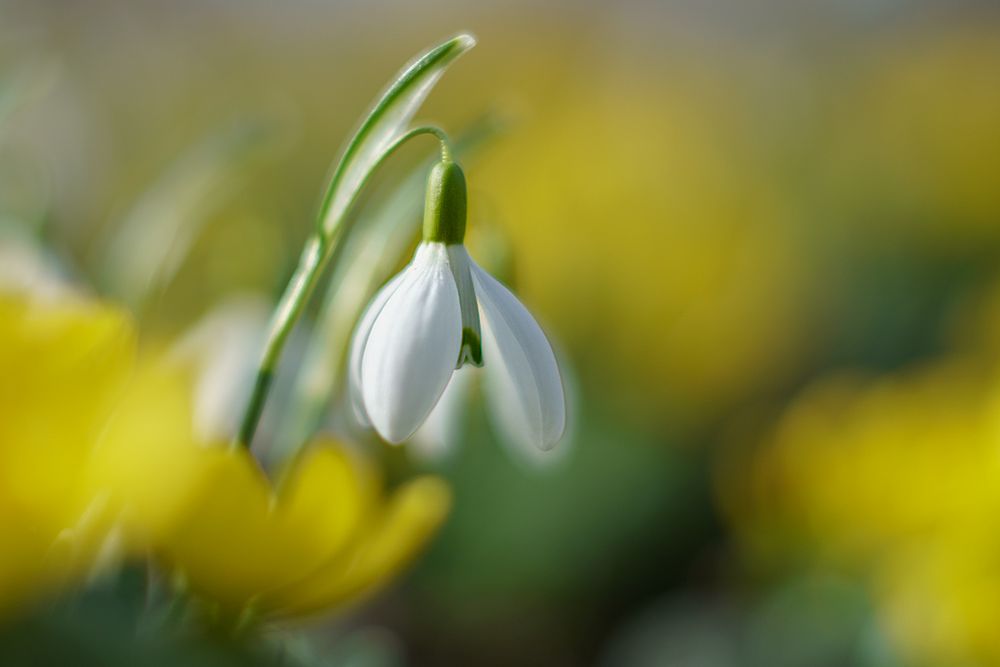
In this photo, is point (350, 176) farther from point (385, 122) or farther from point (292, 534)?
point (292, 534)

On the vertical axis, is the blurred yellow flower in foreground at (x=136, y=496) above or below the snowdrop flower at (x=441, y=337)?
below

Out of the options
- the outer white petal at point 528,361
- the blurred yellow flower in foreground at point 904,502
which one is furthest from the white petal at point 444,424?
the blurred yellow flower in foreground at point 904,502

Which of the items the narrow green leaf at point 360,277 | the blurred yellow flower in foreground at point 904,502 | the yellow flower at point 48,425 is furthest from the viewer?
the blurred yellow flower in foreground at point 904,502

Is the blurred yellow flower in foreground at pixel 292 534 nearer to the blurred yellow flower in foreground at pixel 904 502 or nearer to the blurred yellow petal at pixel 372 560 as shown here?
the blurred yellow petal at pixel 372 560

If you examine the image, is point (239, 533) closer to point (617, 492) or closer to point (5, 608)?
point (5, 608)

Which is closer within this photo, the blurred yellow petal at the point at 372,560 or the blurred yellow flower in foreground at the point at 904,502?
the blurred yellow petal at the point at 372,560

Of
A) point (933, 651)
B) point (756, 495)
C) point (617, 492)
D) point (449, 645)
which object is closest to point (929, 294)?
point (617, 492)
